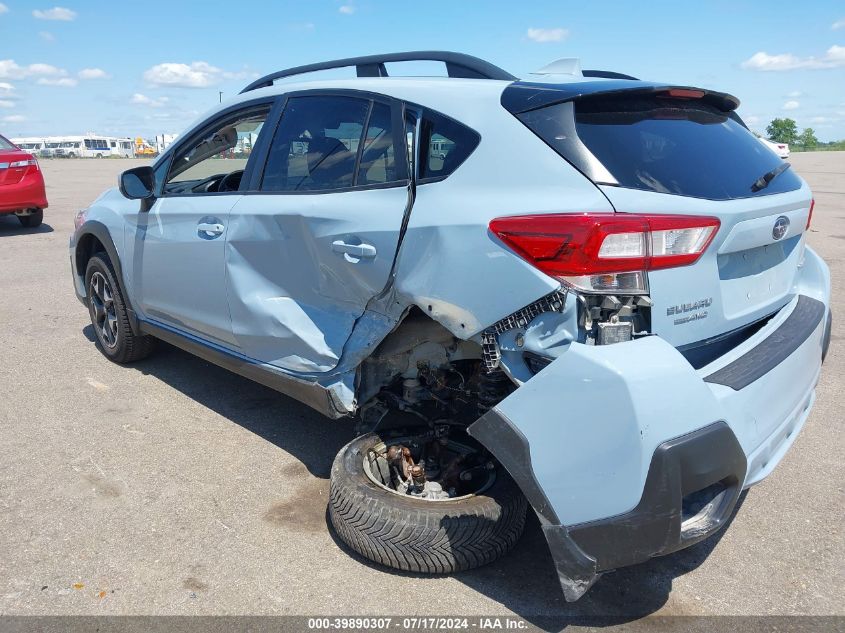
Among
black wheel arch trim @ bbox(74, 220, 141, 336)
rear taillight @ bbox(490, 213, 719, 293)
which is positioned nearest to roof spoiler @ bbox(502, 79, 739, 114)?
rear taillight @ bbox(490, 213, 719, 293)

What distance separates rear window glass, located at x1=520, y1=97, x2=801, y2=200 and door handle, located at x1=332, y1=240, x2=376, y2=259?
0.81m

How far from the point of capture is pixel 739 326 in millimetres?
2760

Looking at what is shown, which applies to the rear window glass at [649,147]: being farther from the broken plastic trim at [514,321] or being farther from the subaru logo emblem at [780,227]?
the broken plastic trim at [514,321]

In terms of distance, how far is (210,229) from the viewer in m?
3.83

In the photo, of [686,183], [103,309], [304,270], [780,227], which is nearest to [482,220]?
[686,183]

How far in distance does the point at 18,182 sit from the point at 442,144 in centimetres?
1041

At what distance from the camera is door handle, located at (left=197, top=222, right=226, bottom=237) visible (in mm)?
3766

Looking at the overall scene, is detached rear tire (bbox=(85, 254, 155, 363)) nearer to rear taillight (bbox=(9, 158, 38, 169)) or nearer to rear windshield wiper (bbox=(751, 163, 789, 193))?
rear windshield wiper (bbox=(751, 163, 789, 193))

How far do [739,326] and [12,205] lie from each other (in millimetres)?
11376

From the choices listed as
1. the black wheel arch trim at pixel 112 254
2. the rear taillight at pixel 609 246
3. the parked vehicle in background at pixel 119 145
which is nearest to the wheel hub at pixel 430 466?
the rear taillight at pixel 609 246

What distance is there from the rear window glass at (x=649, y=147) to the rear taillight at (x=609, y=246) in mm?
167

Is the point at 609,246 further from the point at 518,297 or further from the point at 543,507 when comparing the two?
the point at 543,507

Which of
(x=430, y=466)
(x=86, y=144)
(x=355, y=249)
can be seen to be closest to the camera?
(x=355, y=249)

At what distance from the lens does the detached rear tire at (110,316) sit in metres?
4.97
